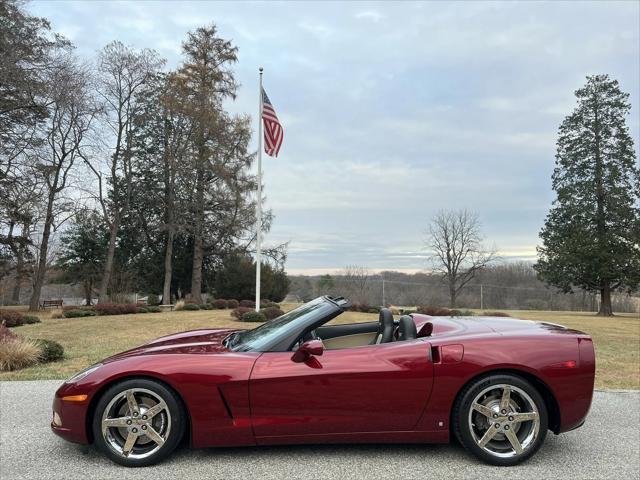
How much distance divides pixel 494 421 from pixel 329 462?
1225 mm

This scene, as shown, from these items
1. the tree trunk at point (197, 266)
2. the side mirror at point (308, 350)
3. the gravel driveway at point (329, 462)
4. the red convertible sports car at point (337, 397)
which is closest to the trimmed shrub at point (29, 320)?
the gravel driveway at point (329, 462)

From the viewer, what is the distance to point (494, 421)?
330 cm

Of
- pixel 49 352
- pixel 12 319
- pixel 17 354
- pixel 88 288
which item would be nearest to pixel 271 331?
pixel 17 354

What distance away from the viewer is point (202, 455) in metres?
3.39

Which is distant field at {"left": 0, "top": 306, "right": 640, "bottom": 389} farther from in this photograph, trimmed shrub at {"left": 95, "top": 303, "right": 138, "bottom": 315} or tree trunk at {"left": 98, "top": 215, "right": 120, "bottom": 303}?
tree trunk at {"left": 98, "top": 215, "right": 120, "bottom": 303}

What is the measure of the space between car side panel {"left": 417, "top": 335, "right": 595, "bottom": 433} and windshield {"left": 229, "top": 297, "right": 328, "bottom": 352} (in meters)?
1.04

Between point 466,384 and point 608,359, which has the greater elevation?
point 466,384

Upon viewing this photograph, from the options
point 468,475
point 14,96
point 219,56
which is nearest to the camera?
point 468,475

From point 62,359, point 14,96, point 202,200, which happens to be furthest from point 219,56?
point 62,359

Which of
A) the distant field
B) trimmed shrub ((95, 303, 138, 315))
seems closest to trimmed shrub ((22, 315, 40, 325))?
the distant field

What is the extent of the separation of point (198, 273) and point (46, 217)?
9.70m

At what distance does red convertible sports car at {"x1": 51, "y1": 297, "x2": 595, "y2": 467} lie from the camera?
126 inches

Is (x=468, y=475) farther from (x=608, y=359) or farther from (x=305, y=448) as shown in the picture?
(x=608, y=359)

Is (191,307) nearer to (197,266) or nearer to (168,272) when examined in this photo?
(197,266)
